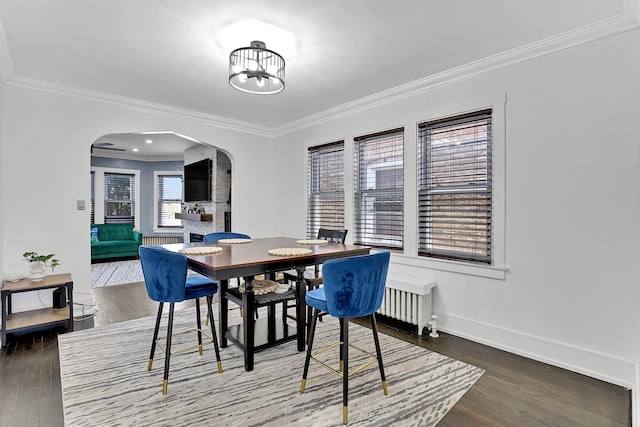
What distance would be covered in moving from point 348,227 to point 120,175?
22.7 ft

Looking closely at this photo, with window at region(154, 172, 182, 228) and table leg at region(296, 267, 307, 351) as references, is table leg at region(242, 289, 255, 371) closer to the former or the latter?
table leg at region(296, 267, 307, 351)

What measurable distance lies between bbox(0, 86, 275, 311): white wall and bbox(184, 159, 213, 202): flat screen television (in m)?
2.15

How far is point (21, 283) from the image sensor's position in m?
3.07

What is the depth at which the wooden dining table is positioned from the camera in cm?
203

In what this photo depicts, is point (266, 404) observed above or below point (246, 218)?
below

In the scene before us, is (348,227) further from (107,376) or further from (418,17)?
(107,376)

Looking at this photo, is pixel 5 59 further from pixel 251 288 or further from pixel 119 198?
pixel 119 198

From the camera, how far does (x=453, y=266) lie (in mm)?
3092

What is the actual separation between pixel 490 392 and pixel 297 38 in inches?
112

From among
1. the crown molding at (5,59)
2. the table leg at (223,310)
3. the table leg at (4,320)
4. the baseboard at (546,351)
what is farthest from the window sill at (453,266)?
the crown molding at (5,59)

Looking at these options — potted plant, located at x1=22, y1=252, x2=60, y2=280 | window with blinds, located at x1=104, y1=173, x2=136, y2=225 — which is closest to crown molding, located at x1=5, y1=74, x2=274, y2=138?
potted plant, located at x1=22, y1=252, x2=60, y2=280

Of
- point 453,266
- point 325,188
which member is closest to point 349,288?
point 453,266

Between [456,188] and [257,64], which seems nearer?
[257,64]

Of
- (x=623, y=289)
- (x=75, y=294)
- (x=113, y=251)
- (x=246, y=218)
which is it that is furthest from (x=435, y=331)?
(x=113, y=251)
